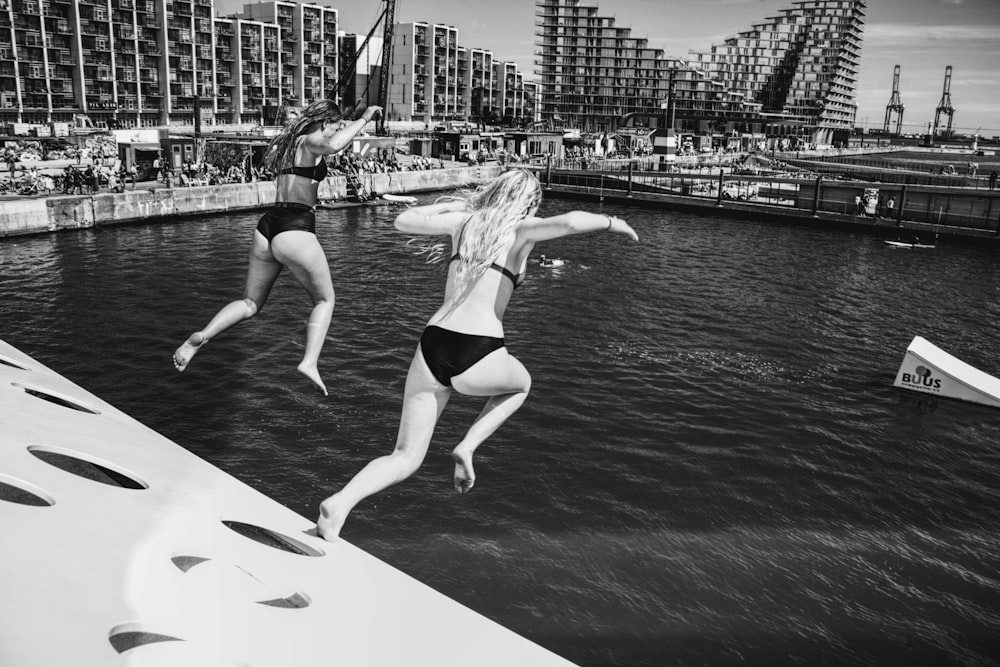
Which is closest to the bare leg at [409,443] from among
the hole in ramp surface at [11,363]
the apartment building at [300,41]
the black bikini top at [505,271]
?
the black bikini top at [505,271]

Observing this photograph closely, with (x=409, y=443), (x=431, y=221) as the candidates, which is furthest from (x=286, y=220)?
(x=409, y=443)

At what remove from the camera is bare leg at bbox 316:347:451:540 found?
4.14 m

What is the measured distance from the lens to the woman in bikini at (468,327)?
13.4 feet

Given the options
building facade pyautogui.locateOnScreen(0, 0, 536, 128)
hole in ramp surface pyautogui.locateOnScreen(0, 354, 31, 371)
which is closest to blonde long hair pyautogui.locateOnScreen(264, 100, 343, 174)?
hole in ramp surface pyautogui.locateOnScreen(0, 354, 31, 371)

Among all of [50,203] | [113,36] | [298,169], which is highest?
[113,36]

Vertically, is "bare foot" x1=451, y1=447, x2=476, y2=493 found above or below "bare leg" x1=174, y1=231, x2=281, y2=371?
below

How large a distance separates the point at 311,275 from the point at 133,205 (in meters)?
45.5

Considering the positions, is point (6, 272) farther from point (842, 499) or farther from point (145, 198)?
point (842, 499)

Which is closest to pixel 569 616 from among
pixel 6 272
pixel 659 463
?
pixel 659 463

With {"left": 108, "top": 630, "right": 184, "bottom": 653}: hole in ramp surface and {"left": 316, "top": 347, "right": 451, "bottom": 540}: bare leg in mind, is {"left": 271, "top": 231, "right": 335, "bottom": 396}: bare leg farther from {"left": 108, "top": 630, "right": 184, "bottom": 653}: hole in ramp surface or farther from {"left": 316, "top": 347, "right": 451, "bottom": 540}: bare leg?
{"left": 108, "top": 630, "right": 184, "bottom": 653}: hole in ramp surface

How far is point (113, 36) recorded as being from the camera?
102m

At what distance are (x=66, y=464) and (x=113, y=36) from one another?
11439 cm

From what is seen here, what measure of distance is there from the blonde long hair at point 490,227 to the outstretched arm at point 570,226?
9 centimetres

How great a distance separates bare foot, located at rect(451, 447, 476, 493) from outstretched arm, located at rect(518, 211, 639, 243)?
1214mm
